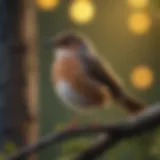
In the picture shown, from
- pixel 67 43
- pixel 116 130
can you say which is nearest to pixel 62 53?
pixel 67 43

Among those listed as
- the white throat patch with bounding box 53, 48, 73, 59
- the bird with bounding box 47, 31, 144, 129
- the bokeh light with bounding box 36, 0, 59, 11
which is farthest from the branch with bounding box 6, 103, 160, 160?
the bokeh light with bounding box 36, 0, 59, 11

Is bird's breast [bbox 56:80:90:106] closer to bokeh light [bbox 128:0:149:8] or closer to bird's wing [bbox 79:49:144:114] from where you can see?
bird's wing [bbox 79:49:144:114]

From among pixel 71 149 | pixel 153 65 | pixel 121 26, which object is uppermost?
Result: pixel 121 26

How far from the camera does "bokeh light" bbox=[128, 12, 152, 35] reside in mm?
1536

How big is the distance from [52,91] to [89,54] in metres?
0.13

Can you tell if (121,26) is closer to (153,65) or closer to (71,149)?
(153,65)

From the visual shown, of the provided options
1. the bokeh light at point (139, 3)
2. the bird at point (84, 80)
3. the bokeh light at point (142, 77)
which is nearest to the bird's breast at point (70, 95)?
the bird at point (84, 80)

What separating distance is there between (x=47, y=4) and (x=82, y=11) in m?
0.09

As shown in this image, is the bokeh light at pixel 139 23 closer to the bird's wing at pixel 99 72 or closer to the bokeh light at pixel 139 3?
the bokeh light at pixel 139 3

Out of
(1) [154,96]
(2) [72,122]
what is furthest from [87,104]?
(1) [154,96]

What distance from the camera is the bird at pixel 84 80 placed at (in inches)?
58.0

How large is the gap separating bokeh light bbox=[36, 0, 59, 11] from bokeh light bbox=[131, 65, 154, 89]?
10.3 inches

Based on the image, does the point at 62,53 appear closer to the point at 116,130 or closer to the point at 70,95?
the point at 70,95

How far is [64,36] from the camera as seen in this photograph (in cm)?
151
